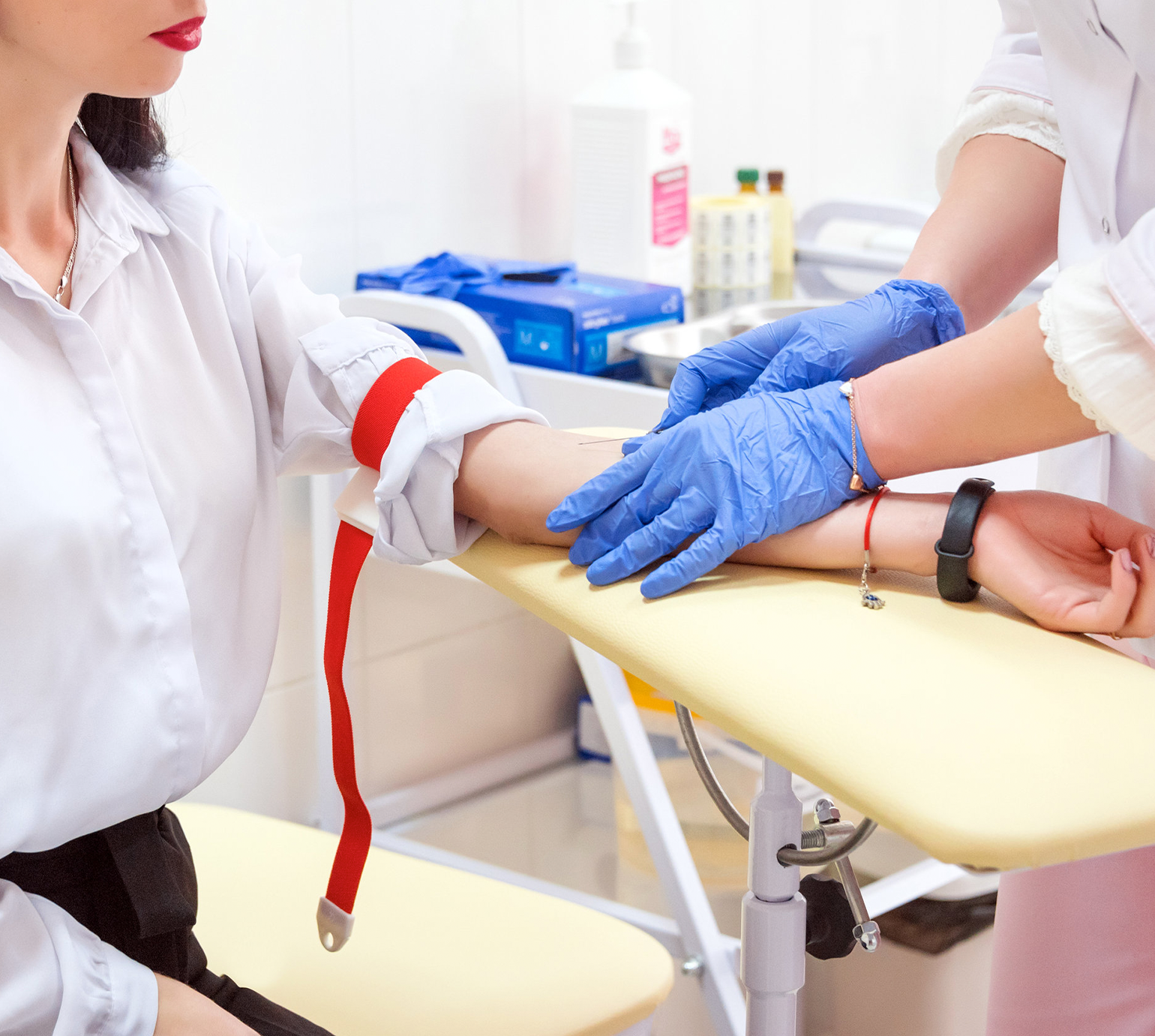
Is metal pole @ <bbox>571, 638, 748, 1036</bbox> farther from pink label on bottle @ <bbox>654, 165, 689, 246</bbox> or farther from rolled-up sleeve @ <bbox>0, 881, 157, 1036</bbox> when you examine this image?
rolled-up sleeve @ <bbox>0, 881, 157, 1036</bbox>

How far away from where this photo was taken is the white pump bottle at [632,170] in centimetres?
192

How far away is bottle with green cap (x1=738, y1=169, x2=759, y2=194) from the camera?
2.06 metres

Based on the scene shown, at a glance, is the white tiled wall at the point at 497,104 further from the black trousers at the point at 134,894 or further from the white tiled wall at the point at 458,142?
the black trousers at the point at 134,894

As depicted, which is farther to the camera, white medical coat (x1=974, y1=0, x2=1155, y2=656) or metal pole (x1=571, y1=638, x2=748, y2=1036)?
metal pole (x1=571, y1=638, x2=748, y2=1036)

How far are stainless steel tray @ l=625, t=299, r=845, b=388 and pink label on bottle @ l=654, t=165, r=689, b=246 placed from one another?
0.56 ft

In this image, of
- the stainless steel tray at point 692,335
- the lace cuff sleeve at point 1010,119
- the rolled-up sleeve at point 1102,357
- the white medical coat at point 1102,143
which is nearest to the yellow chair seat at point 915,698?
the rolled-up sleeve at point 1102,357

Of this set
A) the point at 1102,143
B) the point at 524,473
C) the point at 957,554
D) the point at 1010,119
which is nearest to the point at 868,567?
the point at 957,554

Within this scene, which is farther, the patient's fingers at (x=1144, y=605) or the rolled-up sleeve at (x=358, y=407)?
the rolled-up sleeve at (x=358, y=407)

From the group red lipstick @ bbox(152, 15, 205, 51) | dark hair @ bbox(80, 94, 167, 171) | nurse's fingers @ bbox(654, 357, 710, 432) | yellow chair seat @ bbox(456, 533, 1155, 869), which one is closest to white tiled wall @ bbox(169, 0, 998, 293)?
dark hair @ bbox(80, 94, 167, 171)

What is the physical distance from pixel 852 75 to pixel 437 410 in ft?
4.82

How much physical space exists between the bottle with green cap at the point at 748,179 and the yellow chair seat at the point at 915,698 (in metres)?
1.33

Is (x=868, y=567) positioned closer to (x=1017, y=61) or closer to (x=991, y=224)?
(x=991, y=224)

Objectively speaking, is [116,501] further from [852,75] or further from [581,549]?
[852,75]

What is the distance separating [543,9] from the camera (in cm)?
204
